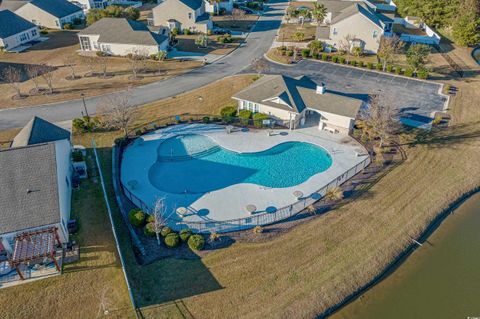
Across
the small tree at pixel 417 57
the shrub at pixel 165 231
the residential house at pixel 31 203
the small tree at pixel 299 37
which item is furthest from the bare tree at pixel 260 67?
the residential house at pixel 31 203

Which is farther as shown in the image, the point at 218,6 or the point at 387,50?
the point at 218,6

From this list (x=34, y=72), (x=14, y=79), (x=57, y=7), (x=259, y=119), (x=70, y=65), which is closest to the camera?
(x=259, y=119)

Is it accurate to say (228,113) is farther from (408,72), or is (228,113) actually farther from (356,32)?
(356,32)

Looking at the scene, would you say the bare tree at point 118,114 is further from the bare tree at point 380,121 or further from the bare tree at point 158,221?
the bare tree at point 380,121

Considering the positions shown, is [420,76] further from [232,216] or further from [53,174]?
[53,174]

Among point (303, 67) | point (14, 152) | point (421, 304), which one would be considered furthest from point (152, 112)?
point (421, 304)

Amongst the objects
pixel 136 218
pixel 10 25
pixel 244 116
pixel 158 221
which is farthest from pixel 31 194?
pixel 10 25

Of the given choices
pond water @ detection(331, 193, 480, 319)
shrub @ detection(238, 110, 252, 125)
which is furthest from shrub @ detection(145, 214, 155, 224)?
shrub @ detection(238, 110, 252, 125)

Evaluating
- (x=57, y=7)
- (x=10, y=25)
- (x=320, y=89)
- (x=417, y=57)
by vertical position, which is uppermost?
(x=57, y=7)
